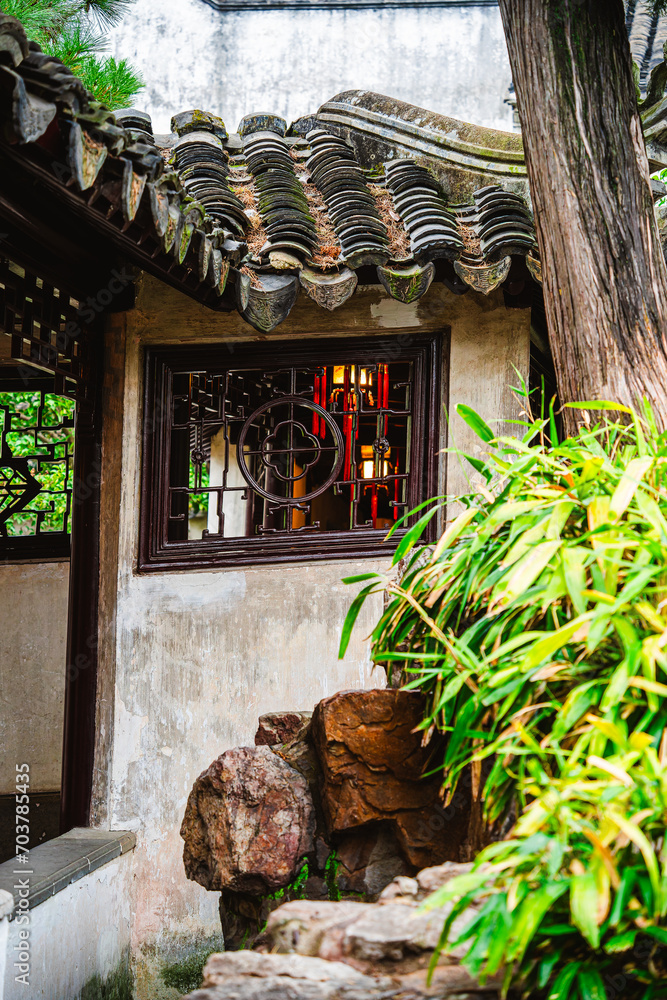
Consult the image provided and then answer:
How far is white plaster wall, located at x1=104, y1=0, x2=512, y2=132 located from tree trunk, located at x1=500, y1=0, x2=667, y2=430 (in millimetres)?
9158

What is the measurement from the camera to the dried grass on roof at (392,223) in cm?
423

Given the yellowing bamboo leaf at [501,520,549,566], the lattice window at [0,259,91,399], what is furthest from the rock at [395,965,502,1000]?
the lattice window at [0,259,91,399]

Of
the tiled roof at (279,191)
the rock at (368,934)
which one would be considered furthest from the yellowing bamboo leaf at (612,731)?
the tiled roof at (279,191)

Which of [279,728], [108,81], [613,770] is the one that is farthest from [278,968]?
[108,81]

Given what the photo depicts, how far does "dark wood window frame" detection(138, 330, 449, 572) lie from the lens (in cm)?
471

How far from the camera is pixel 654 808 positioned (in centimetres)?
171

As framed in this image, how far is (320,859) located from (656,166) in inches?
141

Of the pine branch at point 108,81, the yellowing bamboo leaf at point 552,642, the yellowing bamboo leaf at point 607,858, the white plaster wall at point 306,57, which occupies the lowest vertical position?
the yellowing bamboo leaf at point 607,858

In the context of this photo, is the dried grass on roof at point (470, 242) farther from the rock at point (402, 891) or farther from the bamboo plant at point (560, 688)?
the rock at point (402, 891)

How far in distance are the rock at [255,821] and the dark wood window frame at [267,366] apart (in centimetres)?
159

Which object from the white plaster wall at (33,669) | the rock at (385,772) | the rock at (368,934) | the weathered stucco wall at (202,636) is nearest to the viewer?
the rock at (368,934)

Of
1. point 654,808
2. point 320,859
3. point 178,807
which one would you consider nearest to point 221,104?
point 178,807

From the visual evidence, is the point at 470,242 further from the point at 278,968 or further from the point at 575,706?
the point at 278,968

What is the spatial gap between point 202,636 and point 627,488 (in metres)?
2.93
